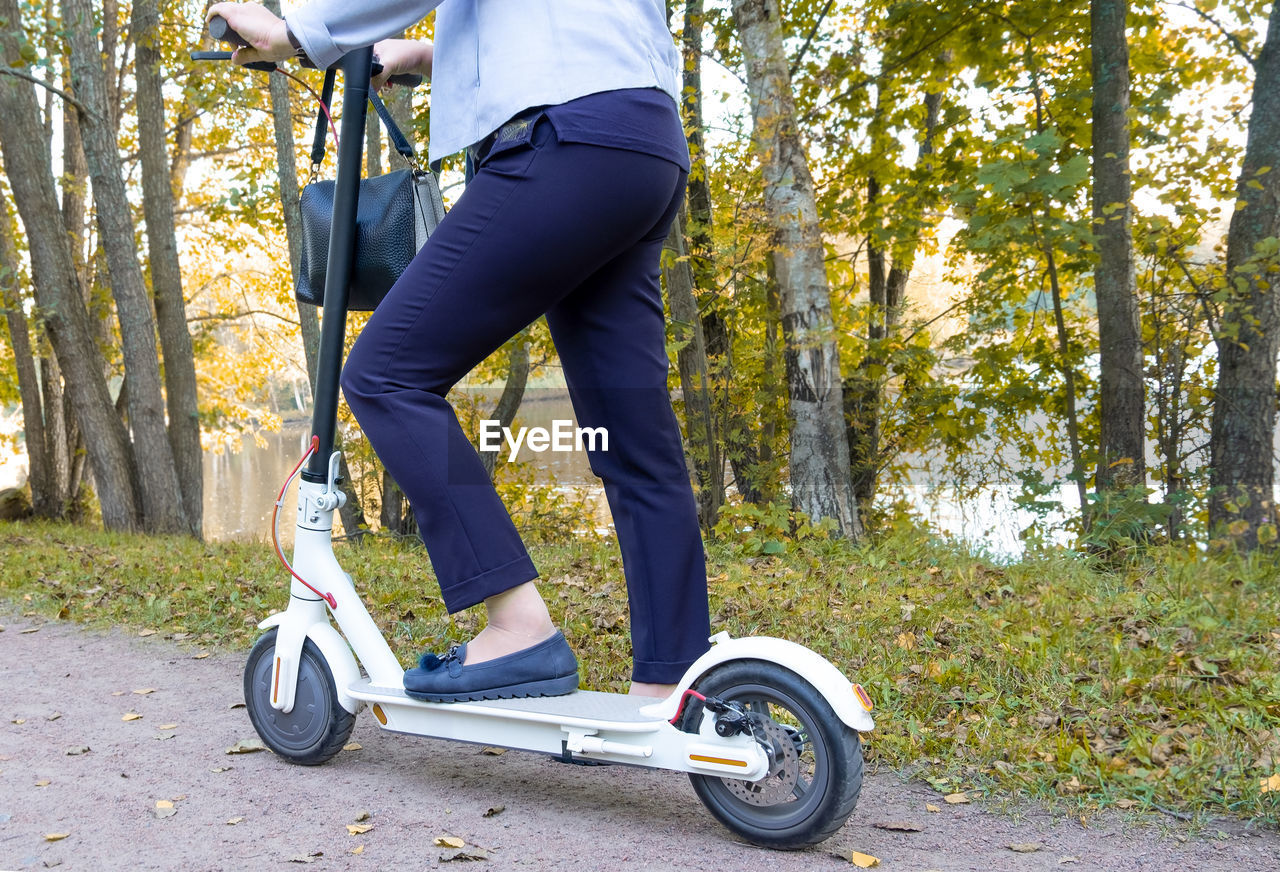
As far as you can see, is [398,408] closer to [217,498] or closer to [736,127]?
[736,127]

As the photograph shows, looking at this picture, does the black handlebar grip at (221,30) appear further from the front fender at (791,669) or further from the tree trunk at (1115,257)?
the tree trunk at (1115,257)

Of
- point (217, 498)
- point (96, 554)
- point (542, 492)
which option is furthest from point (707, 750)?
point (217, 498)

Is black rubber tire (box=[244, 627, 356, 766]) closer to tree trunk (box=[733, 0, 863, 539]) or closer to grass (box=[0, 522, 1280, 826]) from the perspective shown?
grass (box=[0, 522, 1280, 826])

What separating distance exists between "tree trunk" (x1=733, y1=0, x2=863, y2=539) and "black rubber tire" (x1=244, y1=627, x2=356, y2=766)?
12.4ft

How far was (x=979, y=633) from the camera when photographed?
3.11 metres

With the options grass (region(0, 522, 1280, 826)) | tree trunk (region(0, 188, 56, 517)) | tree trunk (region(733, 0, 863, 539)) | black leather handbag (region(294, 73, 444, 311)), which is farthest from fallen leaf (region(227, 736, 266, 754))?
tree trunk (region(0, 188, 56, 517))

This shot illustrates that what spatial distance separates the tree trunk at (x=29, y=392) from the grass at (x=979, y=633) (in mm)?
7236

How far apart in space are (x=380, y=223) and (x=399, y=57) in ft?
1.52

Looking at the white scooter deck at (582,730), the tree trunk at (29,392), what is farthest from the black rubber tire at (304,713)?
the tree trunk at (29,392)

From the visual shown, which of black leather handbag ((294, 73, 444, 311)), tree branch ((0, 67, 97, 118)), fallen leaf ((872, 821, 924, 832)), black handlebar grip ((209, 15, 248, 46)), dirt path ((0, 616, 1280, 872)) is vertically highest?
tree branch ((0, 67, 97, 118))

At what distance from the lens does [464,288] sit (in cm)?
194

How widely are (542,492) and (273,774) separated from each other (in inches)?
371

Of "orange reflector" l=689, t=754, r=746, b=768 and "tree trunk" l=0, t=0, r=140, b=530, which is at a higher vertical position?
"tree trunk" l=0, t=0, r=140, b=530

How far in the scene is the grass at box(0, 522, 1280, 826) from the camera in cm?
228
